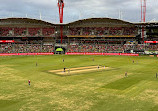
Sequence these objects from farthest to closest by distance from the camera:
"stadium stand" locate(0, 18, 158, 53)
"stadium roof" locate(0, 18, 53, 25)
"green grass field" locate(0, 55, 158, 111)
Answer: "stadium roof" locate(0, 18, 53, 25)
"stadium stand" locate(0, 18, 158, 53)
"green grass field" locate(0, 55, 158, 111)

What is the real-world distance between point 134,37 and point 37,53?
146 feet

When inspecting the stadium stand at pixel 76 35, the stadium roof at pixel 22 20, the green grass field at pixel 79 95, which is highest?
the stadium roof at pixel 22 20

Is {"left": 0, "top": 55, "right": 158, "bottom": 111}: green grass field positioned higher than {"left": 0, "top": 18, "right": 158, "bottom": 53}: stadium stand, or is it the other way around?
{"left": 0, "top": 18, "right": 158, "bottom": 53}: stadium stand

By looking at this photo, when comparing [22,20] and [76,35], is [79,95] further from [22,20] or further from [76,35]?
[22,20]

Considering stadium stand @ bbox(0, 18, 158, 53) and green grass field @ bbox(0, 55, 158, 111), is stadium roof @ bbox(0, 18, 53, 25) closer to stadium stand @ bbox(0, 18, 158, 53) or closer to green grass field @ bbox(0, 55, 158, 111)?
stadium stand @ bbox(0, 18, 158, 53)

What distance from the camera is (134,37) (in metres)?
85.8

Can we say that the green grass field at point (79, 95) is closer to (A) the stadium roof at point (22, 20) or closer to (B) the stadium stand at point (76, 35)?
(B) the stadium stand at point (76, 35)

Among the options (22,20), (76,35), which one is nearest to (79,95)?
(76,35)

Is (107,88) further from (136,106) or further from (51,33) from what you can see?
(51,33)

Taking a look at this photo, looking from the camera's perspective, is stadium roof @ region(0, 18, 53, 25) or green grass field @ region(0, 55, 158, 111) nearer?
green grass field @ region(0, 55, 158, 111)

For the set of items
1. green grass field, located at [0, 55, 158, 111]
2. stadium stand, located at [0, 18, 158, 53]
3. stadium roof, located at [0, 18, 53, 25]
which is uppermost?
stadium roof, located at [0, 18, 53, 25]

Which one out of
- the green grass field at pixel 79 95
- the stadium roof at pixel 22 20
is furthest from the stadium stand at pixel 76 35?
the green grass field at pixel 79 95

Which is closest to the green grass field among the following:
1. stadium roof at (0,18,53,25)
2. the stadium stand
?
the stadium stand

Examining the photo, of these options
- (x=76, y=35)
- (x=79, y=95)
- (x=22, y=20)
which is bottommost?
(x=79, y=95)
